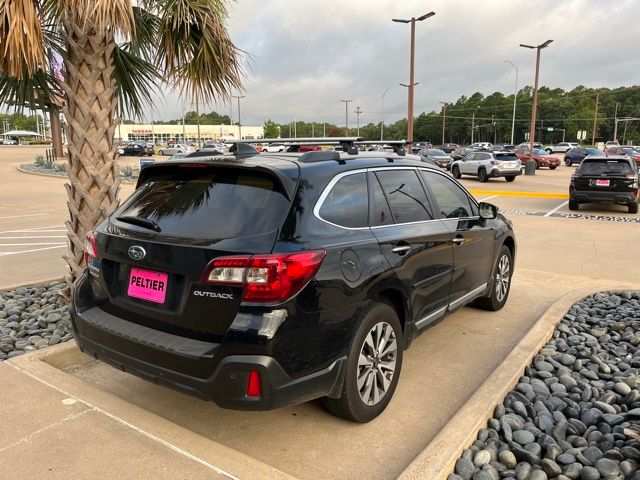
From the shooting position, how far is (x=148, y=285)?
9.56ft

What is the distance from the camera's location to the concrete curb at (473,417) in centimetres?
264

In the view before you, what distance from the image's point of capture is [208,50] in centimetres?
547

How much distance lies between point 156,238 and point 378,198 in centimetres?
150

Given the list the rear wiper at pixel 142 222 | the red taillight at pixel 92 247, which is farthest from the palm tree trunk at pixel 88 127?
the rear wiper at pixel 142 222

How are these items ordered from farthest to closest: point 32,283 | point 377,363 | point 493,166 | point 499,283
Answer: point 493,166 < point 32,283 < point 499,283 < point 377,363

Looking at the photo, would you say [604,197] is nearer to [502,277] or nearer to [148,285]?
[502,277]

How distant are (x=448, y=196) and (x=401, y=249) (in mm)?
1384

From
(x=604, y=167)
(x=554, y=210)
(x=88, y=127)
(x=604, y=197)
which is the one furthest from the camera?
(x=554, y=210)

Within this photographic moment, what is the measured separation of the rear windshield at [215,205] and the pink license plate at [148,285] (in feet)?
0.83

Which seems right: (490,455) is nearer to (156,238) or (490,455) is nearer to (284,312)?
(284,312)

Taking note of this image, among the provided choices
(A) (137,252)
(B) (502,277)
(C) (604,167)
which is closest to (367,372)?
(A) (137,252)

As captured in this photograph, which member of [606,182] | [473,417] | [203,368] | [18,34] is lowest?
[473,417]

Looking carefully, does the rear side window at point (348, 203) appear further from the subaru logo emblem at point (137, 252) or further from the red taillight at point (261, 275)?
the subaru logo emblem at point (137, 252)

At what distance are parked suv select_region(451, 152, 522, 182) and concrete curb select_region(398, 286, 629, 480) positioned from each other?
70.1 feet
